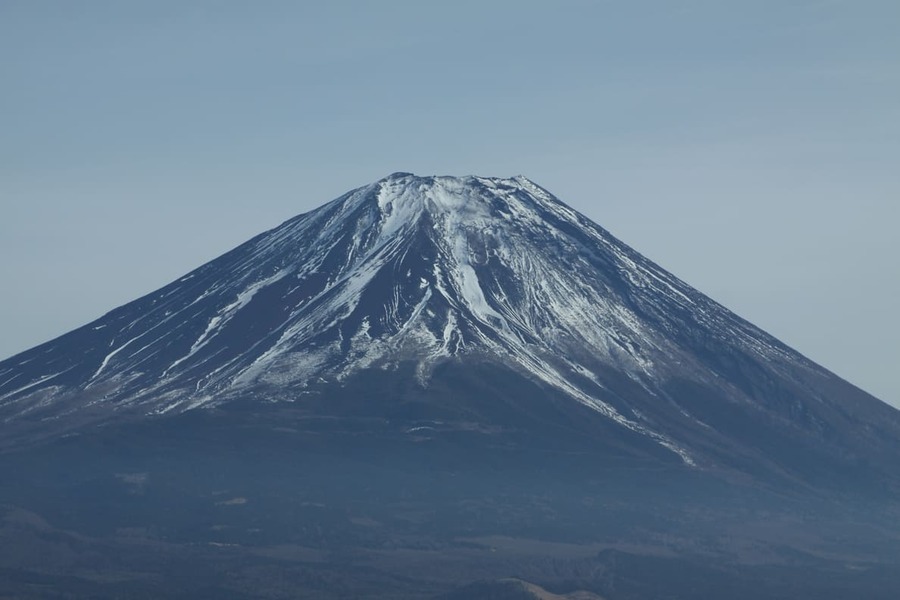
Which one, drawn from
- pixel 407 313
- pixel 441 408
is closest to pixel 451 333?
pixel 407 313

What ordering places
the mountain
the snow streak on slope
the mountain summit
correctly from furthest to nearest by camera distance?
the snow streak on slope
the mountain summit
the mountain

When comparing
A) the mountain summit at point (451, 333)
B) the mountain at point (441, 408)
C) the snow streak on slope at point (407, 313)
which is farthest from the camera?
the snow streak on slope at point (407, 313)

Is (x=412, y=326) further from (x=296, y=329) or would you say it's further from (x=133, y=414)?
(x=133, y=414)

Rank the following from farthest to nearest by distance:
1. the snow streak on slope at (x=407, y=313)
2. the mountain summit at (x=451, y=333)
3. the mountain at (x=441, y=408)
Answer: the snow streak on slope at (x=407, y=313), the mountain summit at (x=451, y=333), the mountain at (x=441, y=408)

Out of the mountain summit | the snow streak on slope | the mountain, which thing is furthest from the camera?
the snow streak on slope

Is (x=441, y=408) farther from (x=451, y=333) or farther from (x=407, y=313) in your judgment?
(x=407, y=313)

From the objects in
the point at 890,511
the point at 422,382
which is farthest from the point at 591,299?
the point at 890,511
